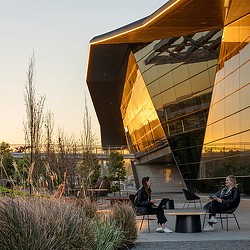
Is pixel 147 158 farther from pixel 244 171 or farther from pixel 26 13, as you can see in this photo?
Answer: pixel 26 13

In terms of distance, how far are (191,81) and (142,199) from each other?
13510 mm

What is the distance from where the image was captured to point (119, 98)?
41.8 metres

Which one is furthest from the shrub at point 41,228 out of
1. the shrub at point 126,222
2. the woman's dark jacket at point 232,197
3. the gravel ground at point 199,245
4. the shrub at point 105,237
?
the woman's dark jacket at point 232,197

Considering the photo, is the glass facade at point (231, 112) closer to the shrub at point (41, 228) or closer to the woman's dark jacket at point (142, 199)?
the woman's dark jacket at point (142, 199)

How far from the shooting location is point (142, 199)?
10.8 meters

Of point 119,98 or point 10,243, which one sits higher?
point 119,98

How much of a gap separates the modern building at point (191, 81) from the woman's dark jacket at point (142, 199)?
759 cm

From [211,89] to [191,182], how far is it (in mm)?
6150

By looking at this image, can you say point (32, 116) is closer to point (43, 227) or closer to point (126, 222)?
point (126, 222)

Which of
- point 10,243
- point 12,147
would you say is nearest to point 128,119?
point 12,147

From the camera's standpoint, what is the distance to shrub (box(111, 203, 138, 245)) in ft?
26.9

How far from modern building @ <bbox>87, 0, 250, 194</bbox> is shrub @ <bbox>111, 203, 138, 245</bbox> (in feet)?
31.6

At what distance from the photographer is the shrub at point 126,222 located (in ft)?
26.9

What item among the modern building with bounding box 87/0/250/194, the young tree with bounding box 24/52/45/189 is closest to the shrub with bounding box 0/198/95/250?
the young tree with bounding box 24/52/45/189
